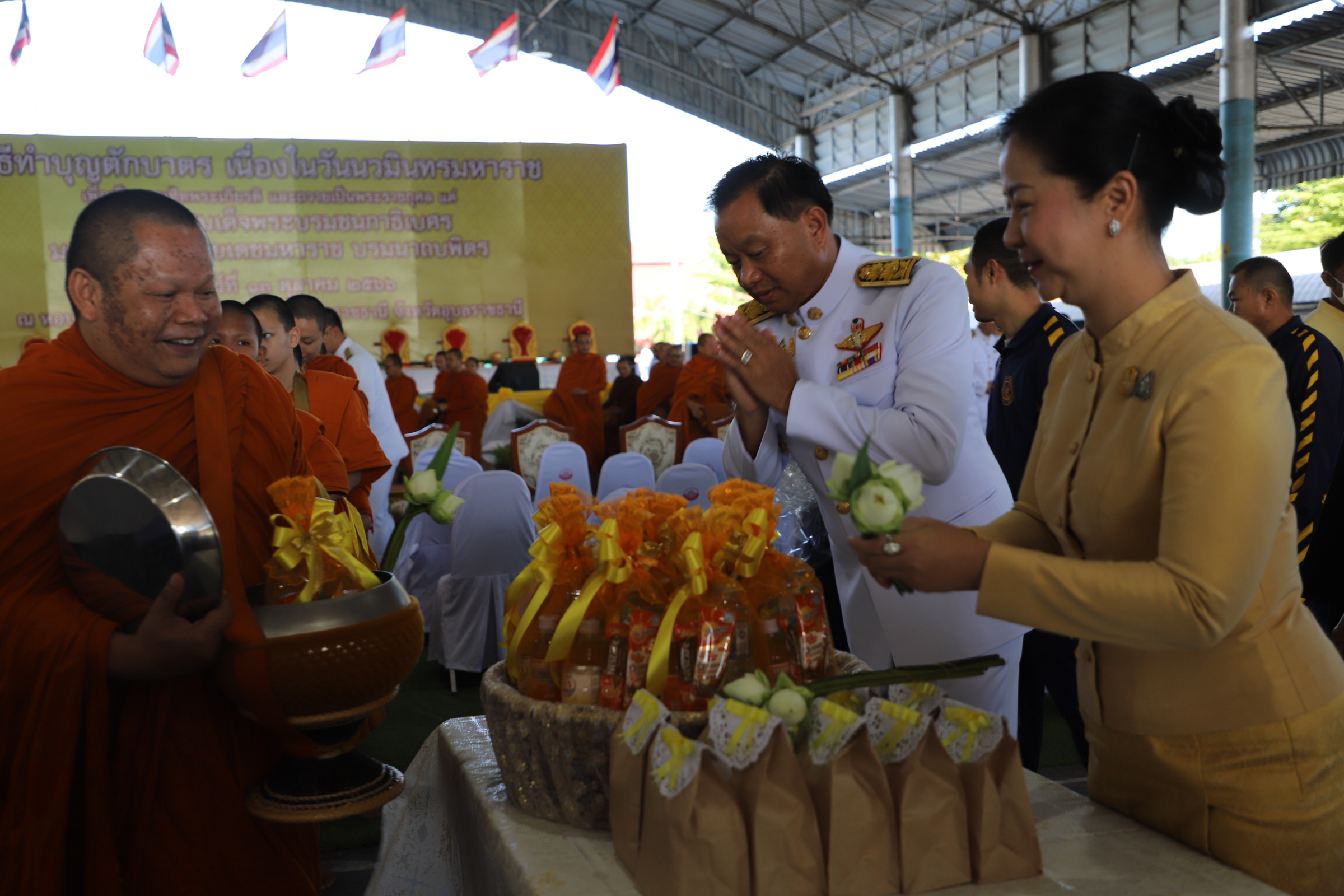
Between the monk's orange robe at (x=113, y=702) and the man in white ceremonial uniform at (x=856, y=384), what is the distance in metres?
0.75

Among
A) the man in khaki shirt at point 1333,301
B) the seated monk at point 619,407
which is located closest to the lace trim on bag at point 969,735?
the man in khaki shirt at point 1333,301

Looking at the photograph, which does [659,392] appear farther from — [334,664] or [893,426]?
[334,664]

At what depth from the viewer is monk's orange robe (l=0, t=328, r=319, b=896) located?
4.14 feet

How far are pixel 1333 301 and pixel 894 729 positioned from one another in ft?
10.3

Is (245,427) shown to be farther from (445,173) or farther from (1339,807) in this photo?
(445,173)

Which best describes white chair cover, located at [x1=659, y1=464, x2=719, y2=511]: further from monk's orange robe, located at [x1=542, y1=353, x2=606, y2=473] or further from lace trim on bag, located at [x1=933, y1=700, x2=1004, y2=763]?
monk's orange robe, located at [x1=542, y1=353, x2=606, y2=473]

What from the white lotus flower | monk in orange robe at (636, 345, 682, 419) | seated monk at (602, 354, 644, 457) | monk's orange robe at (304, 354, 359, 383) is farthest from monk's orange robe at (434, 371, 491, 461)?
the white lotus flower

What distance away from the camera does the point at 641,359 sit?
1108 inches

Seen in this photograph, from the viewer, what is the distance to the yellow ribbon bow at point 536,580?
108 centimetres

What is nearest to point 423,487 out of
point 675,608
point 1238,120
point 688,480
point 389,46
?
point 675,608

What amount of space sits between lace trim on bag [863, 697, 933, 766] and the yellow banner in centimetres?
1073

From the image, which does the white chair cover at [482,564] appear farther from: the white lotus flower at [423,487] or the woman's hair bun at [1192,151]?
the woman's hair bun at [1192,151]

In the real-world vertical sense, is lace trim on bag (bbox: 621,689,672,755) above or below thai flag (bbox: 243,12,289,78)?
below

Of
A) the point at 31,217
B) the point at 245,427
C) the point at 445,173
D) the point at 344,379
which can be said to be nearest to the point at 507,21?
the point at 445,173
